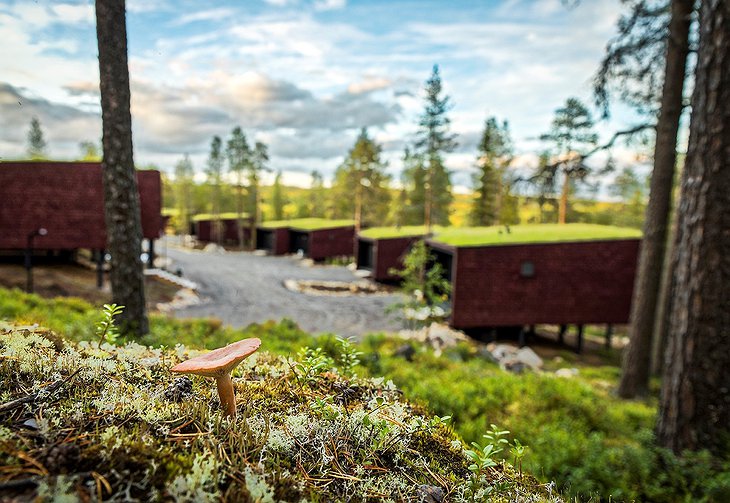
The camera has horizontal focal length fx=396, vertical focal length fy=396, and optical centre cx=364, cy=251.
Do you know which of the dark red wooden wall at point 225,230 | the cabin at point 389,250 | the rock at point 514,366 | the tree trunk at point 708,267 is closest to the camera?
the tree trunk at point 708,267

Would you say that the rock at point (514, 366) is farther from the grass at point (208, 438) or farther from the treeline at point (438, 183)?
the grass at point (208, 438)

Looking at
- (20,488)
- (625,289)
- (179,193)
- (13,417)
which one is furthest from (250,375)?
(179,193)

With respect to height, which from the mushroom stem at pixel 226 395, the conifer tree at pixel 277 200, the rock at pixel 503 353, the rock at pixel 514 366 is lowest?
the rock at pixel 503 353

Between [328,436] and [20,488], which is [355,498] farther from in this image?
[20,488]

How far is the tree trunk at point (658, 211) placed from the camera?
360 inches

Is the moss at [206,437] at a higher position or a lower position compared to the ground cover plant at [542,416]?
higher

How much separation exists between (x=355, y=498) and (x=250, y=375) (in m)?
0.97

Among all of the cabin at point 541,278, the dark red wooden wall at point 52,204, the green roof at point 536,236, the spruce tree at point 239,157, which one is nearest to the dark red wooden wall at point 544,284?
the cabin at point 541,278

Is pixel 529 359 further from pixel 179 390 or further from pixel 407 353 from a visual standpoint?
pixel 179 390

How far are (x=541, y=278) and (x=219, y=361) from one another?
58.2 ft

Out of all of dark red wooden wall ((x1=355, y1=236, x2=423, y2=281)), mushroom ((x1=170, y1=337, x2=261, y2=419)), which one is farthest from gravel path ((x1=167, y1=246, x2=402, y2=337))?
mushroom ((x1=170, y1=337, x2=261, y2=419))

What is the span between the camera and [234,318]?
16.8 m

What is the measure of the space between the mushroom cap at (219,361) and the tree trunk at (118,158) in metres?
5.07

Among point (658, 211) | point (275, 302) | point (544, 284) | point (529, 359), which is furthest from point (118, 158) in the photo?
point (544, 284)
